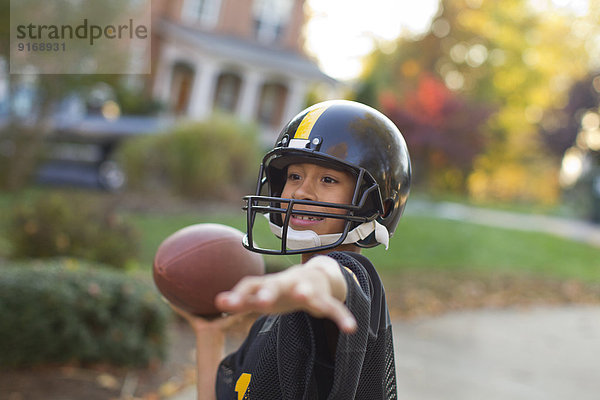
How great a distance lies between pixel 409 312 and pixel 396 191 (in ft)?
21.2

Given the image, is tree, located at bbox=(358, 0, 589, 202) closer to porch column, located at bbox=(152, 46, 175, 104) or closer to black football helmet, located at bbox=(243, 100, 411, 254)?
porch column, located at bbox=(152, 46, 175, 104)

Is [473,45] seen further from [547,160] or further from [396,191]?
[396,191]

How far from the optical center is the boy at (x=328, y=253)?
1.52 metres

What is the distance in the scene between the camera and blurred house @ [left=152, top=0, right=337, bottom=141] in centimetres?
2597

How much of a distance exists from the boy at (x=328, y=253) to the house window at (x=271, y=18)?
26.6 metres

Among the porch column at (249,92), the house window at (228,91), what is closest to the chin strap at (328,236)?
the porch column at (249,92)

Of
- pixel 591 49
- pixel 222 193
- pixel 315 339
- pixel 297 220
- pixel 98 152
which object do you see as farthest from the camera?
pixel 591 49

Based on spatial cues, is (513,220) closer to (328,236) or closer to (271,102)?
(271,102)

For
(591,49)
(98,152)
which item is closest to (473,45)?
(591,49)

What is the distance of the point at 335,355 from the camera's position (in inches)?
59.9

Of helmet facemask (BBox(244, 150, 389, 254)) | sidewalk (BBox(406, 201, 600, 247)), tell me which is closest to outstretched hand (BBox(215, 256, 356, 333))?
helmet facemask (BBox(244, 150, 389, 254))

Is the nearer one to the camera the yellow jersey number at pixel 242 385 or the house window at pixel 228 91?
the yellow jersey number at pixel 242 385

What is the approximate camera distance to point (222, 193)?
14.6 metres

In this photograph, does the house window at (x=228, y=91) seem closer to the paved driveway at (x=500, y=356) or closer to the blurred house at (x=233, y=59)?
the blurred house at (x=233, y=59)
